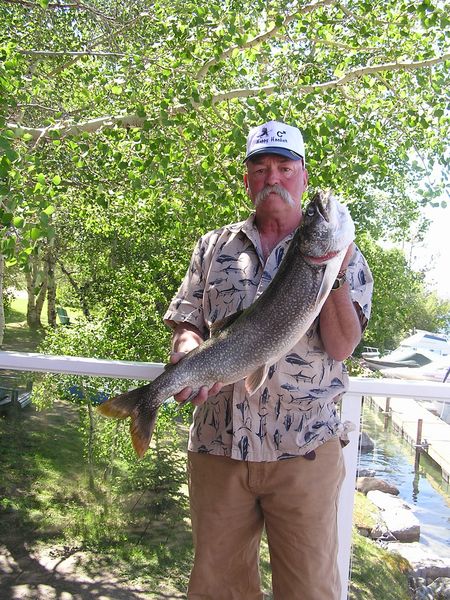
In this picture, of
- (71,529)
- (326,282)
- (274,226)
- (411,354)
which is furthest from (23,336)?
(326,282)

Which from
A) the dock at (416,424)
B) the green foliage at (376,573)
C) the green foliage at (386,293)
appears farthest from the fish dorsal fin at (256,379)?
the green foliage at (386,293)

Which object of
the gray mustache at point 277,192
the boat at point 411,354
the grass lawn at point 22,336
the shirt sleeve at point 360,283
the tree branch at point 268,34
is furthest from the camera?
the boat at point 411,354

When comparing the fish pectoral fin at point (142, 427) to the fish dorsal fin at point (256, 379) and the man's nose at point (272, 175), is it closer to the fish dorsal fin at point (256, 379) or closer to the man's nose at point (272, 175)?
the fish dorsal fin at point (256, 379)

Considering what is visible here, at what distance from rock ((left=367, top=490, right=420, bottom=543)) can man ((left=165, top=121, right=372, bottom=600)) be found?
45 centimetres

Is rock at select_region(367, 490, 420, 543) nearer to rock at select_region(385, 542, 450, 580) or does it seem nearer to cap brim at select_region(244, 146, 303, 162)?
rock at select_region(385, 542, 450, 580)

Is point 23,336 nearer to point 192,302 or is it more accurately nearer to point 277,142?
point 192,302

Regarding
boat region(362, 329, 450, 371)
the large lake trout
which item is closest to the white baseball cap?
the large lake trout

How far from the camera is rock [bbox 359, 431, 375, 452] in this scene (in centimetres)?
292

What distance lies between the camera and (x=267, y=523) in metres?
2.55

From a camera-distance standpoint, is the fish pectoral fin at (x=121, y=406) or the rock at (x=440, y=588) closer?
the fish pectoral fin at (x=121, y=406)

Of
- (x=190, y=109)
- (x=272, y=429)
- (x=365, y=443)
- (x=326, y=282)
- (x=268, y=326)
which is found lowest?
(x=365, y=443)

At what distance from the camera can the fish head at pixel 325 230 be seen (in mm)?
2146

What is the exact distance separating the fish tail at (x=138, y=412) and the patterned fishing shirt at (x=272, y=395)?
261 millimetres

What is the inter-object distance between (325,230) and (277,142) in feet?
2.05
